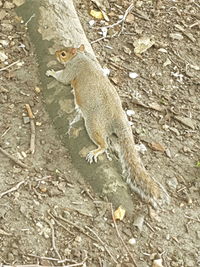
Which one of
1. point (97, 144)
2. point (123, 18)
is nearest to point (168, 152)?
point (97, 144)

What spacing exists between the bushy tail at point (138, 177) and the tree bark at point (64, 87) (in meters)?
0.07

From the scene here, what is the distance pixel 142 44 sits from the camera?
16.8 ft

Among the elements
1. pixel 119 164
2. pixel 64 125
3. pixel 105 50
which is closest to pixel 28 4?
pixel 105 50

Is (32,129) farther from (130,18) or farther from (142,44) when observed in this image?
(130,18)

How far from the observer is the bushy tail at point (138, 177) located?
365 cm

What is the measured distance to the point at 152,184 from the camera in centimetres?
366

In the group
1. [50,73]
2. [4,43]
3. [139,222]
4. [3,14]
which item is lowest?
[139,222]

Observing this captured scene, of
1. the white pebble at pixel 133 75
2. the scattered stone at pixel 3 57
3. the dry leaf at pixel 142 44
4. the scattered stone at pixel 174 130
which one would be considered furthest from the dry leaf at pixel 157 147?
the scattered stone at pixel 3 57

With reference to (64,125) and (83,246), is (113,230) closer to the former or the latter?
(83,246)

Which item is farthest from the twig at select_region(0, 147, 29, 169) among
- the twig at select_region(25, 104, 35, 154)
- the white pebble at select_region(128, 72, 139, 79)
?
the white pebble at select_region(128, 72, 139, 79)

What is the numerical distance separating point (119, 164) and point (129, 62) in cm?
140

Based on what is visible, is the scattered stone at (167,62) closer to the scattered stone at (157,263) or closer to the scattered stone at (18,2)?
the scattered stone at (18,2)

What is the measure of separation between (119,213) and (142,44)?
6.54 ft

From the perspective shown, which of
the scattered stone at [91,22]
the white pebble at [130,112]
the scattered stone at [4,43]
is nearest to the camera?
the white pebble at [130,112]
